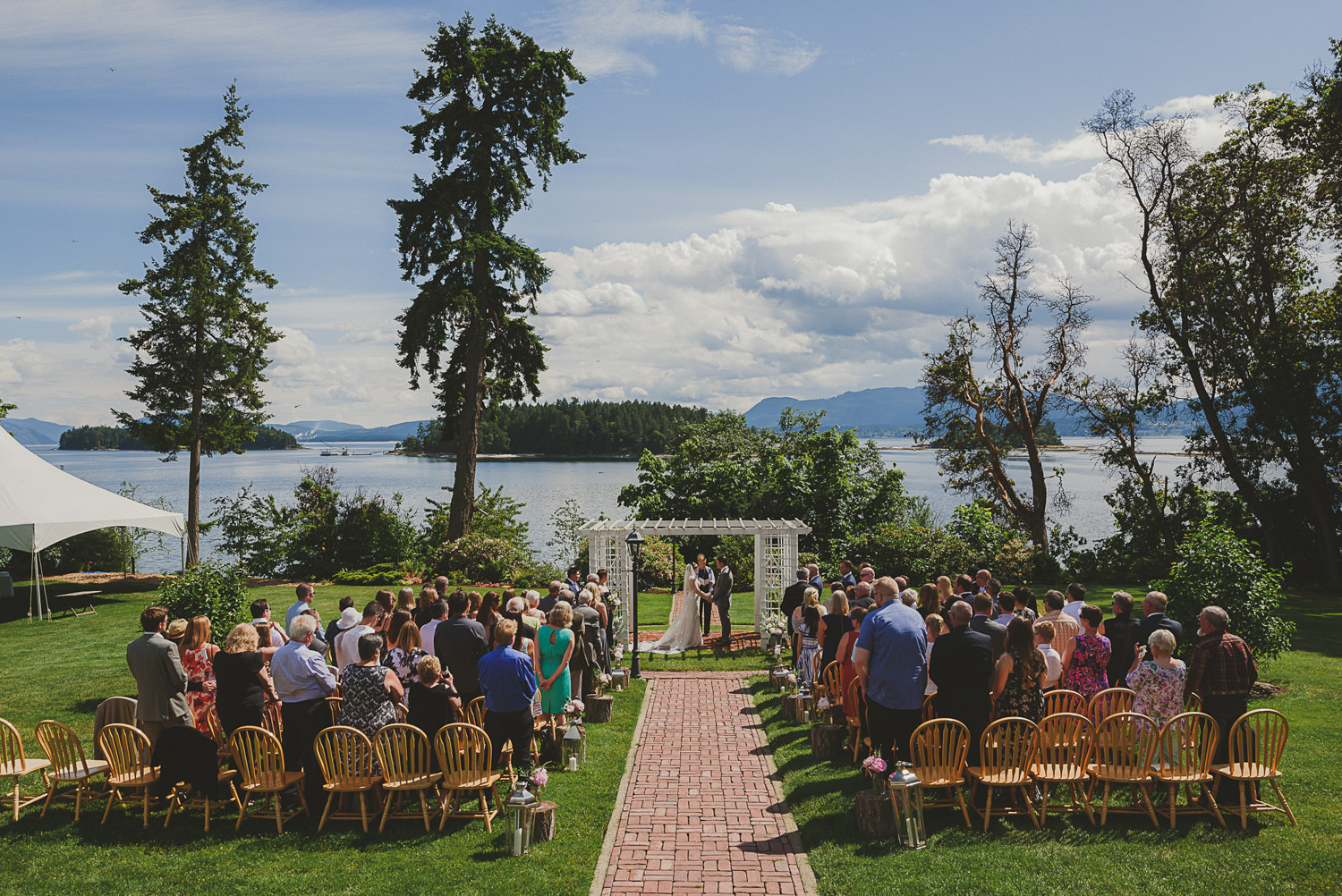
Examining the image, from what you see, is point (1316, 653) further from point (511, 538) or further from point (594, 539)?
point (511, 538)

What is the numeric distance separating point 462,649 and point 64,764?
11.2ft

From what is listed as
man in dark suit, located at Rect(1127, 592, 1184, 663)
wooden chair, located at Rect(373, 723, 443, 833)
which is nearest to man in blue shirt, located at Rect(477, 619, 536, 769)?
wooden chair, located at Rect(373, 723, 443, 833)

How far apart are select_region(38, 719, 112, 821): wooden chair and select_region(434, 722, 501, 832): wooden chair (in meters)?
2.96

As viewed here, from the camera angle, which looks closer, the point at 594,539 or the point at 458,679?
the point at 458,679

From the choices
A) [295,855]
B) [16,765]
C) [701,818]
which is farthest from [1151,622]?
[16,765]

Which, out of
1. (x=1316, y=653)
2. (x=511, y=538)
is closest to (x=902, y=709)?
(x=1316, y=653)

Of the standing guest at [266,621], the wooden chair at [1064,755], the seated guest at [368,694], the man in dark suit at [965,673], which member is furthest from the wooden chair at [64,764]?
the wooden chair at [1064,755]

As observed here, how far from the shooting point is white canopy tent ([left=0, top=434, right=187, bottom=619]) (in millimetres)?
18641

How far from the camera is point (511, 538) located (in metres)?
27.1

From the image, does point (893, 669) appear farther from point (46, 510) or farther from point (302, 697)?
point (46, 510)

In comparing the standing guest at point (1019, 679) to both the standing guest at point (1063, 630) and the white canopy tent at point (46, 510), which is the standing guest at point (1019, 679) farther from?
the white canopy tent at point (46, 510)

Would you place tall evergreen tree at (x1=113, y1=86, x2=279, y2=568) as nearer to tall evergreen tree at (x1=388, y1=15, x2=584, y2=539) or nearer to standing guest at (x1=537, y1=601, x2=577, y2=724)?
tall evergreen tree at (x1=388, y1=15, x2=584, y2=539)

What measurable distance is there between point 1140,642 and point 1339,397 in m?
20.9

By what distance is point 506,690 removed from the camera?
7.34 metres
